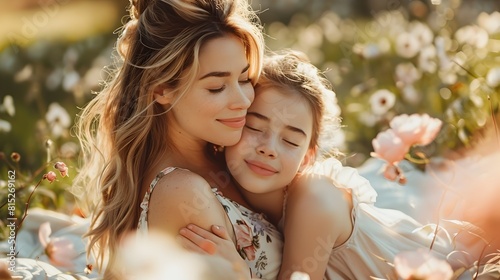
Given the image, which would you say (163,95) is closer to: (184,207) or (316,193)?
(184,207)

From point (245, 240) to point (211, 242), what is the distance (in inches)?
9.2

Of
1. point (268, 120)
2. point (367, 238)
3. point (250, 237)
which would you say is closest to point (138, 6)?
point (268, 120)

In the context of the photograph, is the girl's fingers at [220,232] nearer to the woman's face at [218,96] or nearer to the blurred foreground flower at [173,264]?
the blurred foreground flower at [173,264]

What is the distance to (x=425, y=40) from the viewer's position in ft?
16.9

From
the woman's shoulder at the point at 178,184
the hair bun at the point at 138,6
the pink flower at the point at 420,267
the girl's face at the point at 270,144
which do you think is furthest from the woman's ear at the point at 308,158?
the pink flower at the point at 420,267

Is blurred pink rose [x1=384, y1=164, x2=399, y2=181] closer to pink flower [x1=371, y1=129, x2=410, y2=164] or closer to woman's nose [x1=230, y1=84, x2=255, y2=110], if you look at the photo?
pink flower [x1=371, y1=129, x2=410, y2=164]

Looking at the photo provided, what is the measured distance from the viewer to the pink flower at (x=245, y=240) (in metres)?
2.70

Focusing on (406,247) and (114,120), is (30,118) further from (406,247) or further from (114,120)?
(406,247)

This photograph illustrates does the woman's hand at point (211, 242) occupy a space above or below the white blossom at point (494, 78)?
below

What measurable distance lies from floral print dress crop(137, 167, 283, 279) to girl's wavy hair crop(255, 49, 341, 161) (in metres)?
0.33

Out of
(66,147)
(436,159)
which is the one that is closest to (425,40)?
(436,159)

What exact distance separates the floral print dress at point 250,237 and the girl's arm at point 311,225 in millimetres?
48

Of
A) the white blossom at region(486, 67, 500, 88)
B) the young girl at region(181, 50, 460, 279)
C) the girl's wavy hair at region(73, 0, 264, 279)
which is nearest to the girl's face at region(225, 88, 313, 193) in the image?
the young girl at region(181, 50, 460, 279)

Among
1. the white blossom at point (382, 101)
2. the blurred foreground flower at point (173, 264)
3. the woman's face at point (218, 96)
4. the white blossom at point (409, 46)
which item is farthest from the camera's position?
the white blossom at point (409, 46)
